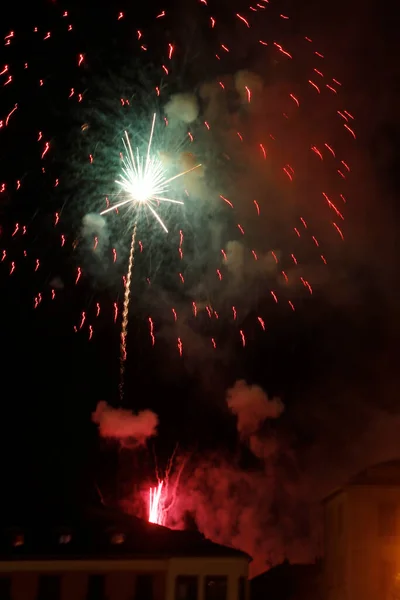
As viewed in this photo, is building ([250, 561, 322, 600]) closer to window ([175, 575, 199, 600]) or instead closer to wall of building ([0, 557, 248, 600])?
wall of building ([0, 557, 248, 600])

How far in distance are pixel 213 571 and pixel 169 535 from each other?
2361 millimetres

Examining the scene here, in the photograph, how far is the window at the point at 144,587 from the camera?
24.7 m

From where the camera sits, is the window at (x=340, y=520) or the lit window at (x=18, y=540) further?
the window at (x=340, y=520)

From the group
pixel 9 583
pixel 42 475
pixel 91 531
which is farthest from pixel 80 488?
pixel 9 583

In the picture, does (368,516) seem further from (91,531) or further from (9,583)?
(9,583)

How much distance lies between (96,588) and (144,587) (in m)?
1.59

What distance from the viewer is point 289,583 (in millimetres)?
38656

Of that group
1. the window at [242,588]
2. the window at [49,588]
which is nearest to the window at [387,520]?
the window at [242,588]

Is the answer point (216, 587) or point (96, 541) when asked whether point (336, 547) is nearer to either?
point (216, 587)

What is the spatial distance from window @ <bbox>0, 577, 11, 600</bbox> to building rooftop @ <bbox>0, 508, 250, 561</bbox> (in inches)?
26.9

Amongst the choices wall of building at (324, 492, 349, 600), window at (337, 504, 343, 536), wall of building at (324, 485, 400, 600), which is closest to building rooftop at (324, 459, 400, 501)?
wall of building at (324, 485, 400, 600)

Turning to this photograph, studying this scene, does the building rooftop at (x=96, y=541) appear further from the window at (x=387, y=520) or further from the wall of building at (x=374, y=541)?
the window at (x=387, y=520)

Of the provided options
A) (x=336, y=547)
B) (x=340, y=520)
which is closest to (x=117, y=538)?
(x=340, y=520)

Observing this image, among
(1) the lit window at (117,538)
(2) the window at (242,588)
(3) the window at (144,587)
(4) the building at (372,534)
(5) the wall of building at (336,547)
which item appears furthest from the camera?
(5) the wall of building at (336,547)
